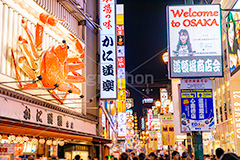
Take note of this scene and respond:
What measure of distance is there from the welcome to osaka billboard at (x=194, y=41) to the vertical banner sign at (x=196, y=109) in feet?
1.65

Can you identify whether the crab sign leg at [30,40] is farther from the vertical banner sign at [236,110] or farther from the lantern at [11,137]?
the vertical banner sign at [236,110]

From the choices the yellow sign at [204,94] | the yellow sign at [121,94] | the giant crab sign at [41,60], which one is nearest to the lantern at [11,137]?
the giant crab sign at [41,60]

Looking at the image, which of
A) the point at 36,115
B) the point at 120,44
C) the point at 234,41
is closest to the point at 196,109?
the point at 234,41

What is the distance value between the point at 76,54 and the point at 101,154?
9297mm

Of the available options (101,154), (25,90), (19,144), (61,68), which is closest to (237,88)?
(61,68)

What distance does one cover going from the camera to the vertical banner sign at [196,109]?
10.2m

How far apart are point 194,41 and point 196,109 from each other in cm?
219

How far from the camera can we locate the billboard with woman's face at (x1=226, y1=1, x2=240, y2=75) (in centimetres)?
1339

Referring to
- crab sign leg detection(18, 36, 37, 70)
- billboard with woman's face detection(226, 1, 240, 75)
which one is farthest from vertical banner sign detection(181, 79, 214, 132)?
crab sign leg detection(18, 36, 37, 70)

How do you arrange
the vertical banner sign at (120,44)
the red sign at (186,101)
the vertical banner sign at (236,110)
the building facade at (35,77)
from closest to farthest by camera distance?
the red sign at (186,101) < the building facade at (35,77) < the vertical banner sign at (236,110) < the vertical banner sign at (120,44)

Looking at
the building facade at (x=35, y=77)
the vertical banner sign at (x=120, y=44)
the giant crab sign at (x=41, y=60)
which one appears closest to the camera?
the building facade at (x=35, y=77)

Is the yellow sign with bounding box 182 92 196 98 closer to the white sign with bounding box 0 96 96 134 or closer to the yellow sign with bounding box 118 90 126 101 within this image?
the white sign with bounding box 0 96 96 134

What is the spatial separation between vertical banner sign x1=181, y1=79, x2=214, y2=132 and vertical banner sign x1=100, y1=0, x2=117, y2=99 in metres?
10.3

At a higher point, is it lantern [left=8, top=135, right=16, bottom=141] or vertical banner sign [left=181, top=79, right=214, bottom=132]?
vertical banner sign [left=181, top=79, right=214, bottom=132]
